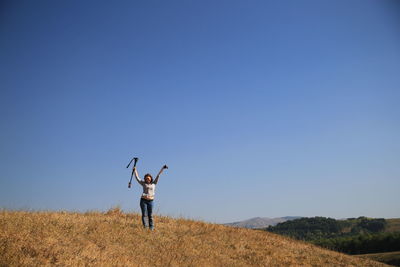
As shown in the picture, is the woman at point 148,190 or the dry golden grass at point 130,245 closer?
the dry golden grass at point 130,245

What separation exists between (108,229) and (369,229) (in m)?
194

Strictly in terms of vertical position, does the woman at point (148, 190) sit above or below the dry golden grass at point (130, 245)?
above

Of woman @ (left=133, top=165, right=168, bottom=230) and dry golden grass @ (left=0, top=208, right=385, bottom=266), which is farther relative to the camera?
woman @ (left=133, top=165, right=168, bottom=230)

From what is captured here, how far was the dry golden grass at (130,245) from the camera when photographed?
8.27m

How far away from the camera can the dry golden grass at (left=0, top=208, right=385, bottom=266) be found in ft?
27.1

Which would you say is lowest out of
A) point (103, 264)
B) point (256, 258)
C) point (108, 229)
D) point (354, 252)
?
point (354, 252)

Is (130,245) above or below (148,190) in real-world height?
below

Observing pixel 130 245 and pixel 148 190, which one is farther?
pixel 148 190

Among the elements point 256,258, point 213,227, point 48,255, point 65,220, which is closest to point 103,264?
point 48,255

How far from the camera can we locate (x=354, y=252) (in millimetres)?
100812

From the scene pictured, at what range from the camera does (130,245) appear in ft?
35.6

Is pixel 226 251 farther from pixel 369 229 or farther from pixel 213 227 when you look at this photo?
pixel 369 229

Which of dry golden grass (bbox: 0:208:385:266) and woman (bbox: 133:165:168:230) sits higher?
woman (bbox: 133:165:168:230)

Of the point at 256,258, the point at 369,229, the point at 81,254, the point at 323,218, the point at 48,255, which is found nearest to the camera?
the point at 48,255
